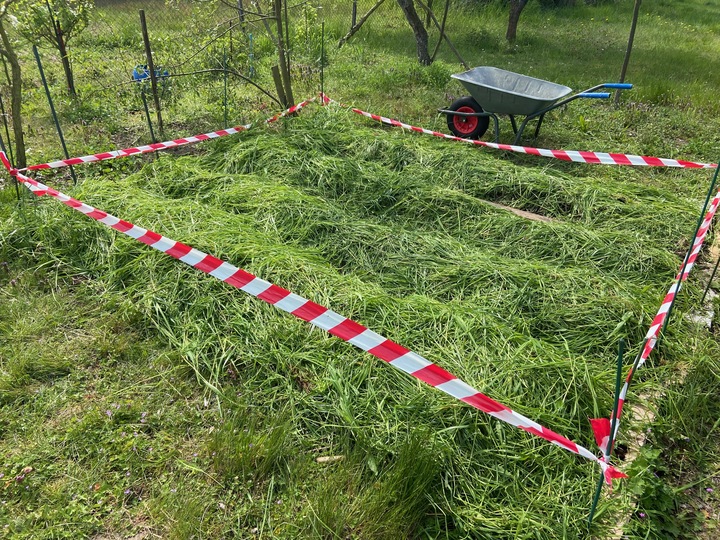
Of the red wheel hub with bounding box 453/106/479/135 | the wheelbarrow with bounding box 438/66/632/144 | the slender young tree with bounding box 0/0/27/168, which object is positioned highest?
the slender young tree with bounding box 0/0/27/168

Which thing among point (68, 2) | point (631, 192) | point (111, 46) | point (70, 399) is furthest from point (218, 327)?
point (111, 46)

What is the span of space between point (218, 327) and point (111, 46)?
10.2 metres

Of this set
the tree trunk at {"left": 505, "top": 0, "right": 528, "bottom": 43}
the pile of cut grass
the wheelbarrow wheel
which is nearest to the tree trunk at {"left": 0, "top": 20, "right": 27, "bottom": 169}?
the pile of cut grass

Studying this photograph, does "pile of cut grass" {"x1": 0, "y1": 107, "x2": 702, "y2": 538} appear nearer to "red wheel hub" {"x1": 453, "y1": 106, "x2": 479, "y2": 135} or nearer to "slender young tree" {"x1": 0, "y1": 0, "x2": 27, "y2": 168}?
"slender young tree" {"x1": 0, "y1": 0, "x2": 27, "y2": 168}

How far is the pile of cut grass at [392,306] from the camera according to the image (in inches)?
84.0

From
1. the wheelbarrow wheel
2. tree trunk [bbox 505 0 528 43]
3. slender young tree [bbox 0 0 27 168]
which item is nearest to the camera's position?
slender young tree [bbox 0 0 27 168]

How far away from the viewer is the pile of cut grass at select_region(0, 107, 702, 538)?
7.00 feet

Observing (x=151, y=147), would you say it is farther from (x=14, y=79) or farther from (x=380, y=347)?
(x=380, y=347)

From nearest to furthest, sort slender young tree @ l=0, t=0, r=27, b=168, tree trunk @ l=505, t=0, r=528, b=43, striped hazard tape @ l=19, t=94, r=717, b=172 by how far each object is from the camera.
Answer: slender young tree @ l=0, t=0, r=27, b=168
striped hazard tape @ l=19, t=94, r=717, b=172
tree trunk @ l=505, t=0, r=528, b=43

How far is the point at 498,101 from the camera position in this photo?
18.3 ft

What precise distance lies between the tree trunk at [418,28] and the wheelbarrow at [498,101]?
3382 mm

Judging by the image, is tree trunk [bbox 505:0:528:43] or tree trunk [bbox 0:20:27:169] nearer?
tree trunk [bbox 0:20:27:169]

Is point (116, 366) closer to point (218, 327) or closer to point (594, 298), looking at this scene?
point (218, 327)

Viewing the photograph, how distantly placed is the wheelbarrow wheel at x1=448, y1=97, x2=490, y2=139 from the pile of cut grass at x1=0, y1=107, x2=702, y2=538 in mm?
805
